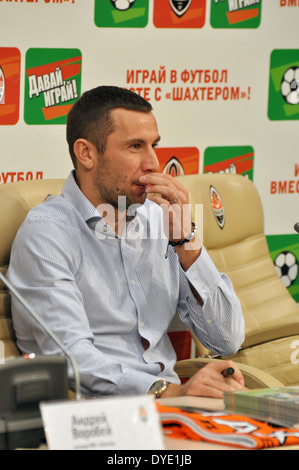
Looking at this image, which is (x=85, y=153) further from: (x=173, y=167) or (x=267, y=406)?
(x=173, y=167)

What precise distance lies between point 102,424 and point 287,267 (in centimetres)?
269

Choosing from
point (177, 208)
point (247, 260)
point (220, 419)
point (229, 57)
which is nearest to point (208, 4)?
point (229, 57)

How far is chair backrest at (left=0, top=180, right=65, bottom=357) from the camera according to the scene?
2.16 m

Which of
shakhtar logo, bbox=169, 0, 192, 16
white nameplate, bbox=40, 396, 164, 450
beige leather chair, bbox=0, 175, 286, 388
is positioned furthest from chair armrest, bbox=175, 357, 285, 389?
shakhtar logo, bbox=169, 0, 192, 16

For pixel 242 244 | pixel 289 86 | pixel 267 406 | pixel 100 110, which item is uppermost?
pixel 289 86

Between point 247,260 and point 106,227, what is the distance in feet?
3.59

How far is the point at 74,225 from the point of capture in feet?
7.09

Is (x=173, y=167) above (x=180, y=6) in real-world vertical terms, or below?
below

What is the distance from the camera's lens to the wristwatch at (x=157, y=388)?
6.21 feet

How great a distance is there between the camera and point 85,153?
7.39ft

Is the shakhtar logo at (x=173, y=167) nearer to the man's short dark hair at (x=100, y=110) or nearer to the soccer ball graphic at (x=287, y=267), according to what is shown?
the soccer ball graphic at (x=287, y=267)

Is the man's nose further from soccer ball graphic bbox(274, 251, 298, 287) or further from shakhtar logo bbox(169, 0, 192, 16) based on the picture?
soccer ball graphic bbox(274, 251, 298, 287)

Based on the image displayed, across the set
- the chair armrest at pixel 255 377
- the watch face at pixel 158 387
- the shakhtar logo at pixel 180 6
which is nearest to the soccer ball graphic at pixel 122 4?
the shakhtar logo at pixel 180 6

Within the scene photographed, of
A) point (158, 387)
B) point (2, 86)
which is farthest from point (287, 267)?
point (158, 387)
